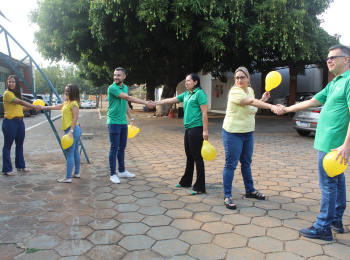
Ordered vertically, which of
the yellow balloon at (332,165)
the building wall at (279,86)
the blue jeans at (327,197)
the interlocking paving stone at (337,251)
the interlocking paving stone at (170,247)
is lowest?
the interlocking paving stone at (337,251)

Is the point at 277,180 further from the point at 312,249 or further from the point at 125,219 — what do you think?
the point at 125,219

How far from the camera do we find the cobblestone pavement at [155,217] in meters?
2.66

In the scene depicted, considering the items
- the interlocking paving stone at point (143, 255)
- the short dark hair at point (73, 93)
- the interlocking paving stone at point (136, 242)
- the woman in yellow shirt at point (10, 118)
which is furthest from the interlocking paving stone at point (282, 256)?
the woman in yellow shirt at point (10, 118)

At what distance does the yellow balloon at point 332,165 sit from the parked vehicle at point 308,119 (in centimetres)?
733

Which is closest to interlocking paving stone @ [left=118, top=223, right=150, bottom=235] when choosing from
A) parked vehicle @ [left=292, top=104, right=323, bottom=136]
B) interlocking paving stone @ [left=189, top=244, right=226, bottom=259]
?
interlocking paving stone @ [left=189, top=244, right=226, bottom=259]

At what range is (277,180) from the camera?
5.00m

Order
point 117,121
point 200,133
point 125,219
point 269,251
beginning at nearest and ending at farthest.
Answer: point 269,251, point 125,219, point 200,133, point 117,121

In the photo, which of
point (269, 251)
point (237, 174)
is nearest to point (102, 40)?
point (237, 174)

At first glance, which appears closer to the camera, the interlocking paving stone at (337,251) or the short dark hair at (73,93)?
the interlocking paving stone at (337,251)

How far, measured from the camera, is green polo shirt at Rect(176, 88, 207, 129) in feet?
13.3

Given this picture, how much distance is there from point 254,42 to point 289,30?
1331mm

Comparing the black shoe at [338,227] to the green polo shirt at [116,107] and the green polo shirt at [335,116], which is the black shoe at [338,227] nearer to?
the green polo shirt at [335,116]

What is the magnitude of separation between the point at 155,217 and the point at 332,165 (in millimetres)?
1956

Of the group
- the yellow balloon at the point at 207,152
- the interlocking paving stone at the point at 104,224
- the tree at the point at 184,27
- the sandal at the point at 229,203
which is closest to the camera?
the interlocking paving stone at the point at 104,224
